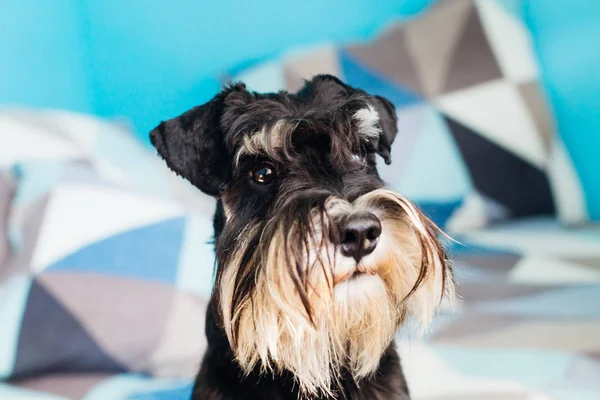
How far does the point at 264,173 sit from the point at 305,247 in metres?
0.28

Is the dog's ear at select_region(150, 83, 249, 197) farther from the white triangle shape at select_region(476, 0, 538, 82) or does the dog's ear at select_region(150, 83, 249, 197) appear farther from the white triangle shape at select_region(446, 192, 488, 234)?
the white triangle shape at select_region(476, 0, 538, 82)

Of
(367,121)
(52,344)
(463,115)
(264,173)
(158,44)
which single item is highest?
(158,44)

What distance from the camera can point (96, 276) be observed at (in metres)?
1.75

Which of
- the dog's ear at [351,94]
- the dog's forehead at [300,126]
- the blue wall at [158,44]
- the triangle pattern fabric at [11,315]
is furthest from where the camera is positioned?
the blue wall at [158,44]

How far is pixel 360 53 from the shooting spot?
2.68 metres

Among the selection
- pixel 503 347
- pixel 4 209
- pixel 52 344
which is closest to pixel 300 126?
pixel 503 347

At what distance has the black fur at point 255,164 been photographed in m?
1.08

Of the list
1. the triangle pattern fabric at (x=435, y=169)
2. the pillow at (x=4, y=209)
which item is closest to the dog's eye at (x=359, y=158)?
the pillow at (x=4, y=209)

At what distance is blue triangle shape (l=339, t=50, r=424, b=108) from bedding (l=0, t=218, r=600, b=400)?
87 centimetres

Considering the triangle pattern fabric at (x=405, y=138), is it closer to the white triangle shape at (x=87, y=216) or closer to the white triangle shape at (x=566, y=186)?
the white triangle shape at (x=566, y=186)

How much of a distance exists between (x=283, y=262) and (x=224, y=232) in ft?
0.81

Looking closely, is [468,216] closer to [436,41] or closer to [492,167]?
[492,167]

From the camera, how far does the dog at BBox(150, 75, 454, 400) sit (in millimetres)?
943

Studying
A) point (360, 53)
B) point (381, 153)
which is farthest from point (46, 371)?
point (360, 53)
